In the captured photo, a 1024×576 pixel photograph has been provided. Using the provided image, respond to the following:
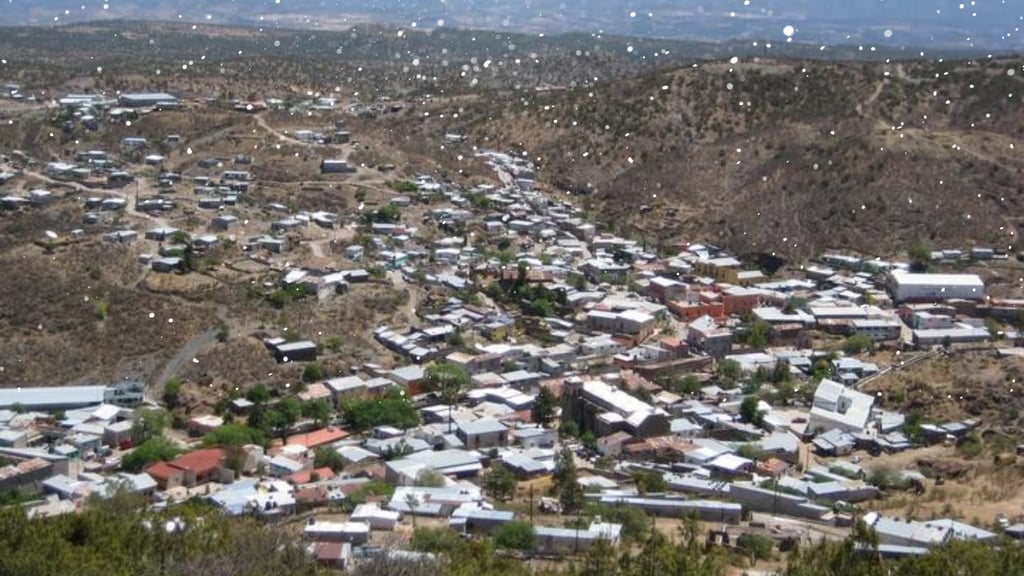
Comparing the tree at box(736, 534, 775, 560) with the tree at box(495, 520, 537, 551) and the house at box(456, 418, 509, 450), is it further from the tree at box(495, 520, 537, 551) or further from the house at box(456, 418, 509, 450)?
the house at box(456, 418, 509, 450)

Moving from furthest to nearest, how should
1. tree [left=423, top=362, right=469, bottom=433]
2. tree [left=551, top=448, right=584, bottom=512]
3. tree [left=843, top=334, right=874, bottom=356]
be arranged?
tree [left=843, top=334, right=874, bottom=356] < tree [left=423, top=362, right=469, bottom=433] < tree [left=551, top=448, right=584, bottom=512]

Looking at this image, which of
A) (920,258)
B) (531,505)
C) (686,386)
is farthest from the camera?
(920,258)

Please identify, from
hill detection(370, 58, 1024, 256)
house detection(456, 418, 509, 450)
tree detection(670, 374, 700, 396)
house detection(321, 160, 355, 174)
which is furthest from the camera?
house detection(321, 160, 355, 174)

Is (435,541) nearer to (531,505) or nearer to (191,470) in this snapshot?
(531,505)

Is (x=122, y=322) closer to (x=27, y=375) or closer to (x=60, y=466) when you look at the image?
(x=27, y=375)

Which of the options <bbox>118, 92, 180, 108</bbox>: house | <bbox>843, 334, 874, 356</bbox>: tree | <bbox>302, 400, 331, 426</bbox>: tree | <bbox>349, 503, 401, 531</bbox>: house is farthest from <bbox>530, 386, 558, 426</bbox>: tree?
<bbox>118, 92, 180, 108</bbox>: house

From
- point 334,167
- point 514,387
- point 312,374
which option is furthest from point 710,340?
point 334,167

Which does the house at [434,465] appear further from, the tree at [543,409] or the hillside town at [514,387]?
the tree at [543,409]
